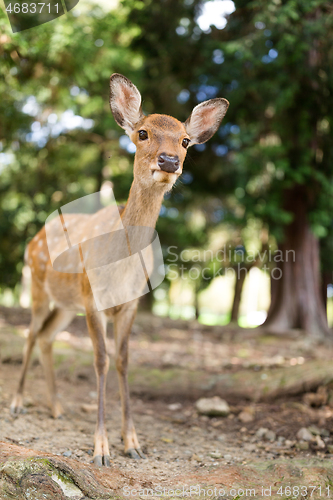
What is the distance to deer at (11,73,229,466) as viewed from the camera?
329 cm

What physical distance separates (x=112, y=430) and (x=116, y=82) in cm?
317

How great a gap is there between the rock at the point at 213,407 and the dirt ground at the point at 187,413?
8 centimetres

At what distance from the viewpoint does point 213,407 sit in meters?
4.48

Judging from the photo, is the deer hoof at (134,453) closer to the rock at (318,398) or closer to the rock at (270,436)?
the rock at (270,436)

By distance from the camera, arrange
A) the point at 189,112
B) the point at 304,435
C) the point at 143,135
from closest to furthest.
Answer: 1. the point at 143,135
2. the point at 304,435
3. the point at 189,112

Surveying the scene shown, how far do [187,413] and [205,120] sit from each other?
308cm

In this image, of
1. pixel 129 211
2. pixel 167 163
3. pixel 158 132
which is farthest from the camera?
pixel 129 211

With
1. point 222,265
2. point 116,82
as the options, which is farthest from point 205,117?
point 222,265

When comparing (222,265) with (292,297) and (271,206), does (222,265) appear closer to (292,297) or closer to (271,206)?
(292,297)

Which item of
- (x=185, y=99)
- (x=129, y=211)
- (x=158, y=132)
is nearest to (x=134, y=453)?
(x=129, y=211)

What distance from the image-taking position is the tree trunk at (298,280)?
30.2 ft

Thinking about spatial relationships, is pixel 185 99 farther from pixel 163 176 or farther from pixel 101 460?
pixel 101 460

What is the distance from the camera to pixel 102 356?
3.60 meters

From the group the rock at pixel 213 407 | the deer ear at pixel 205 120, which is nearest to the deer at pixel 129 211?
the deer ear at pixel 205 120
